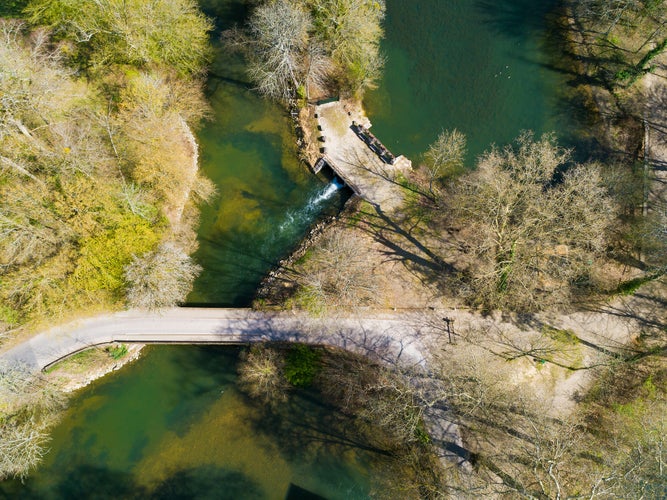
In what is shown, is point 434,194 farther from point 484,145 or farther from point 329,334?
point 329,334

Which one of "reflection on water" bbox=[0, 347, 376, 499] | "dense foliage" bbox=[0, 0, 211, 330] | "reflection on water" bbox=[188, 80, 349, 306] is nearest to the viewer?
"dense foliage" bbox=[0, 0, 211, 330]

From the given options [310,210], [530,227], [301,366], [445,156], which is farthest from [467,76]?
[301,366]

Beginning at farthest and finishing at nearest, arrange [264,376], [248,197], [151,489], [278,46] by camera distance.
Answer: [248,197] → [278,46] → [264,376] → [151,489]

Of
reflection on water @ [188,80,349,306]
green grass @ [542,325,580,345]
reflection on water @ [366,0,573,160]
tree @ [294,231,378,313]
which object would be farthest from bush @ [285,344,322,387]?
reflection on water @ [366,0,573,160]

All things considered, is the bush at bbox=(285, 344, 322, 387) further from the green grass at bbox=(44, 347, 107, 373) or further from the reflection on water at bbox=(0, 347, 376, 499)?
the green grass at bbox=(44, 347, 107, 373)

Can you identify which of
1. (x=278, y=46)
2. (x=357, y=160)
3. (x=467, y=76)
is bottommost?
(x=357, y=160)

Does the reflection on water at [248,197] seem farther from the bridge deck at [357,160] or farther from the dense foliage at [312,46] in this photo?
the dense foliage at [312,46]

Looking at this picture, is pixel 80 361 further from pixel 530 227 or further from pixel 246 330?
pixel 530 227
